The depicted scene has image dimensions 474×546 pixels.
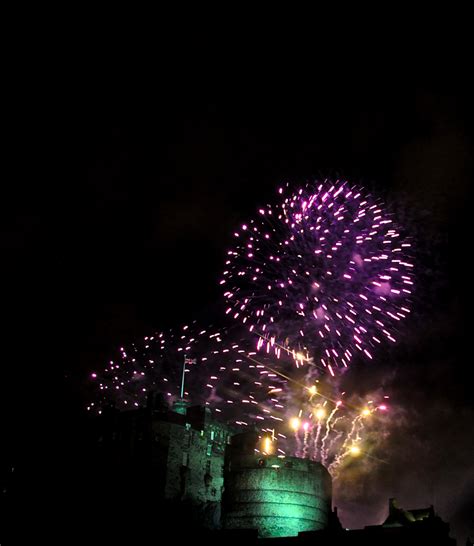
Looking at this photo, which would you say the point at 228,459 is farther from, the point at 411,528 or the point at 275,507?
the point at 411,528

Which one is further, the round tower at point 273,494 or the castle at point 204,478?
the round tower at point 273,494

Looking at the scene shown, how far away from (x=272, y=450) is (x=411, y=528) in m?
19.7

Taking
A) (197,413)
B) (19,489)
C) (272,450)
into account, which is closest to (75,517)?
(19,489)

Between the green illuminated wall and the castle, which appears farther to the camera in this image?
the green illuminated wall

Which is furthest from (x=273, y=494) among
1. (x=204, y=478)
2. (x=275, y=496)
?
(x=204, y=478)

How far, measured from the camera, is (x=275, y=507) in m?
52.1

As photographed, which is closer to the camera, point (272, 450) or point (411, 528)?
point (411, 528)

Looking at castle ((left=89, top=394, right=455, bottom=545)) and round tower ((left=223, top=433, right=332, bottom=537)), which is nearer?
castle ((left=89, top=394, right=455, bottom=545))

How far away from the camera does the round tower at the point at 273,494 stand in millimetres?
51750

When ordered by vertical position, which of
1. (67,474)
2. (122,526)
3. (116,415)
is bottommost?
(122,526)

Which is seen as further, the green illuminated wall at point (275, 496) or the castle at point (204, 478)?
the green illuminated wall at point (275, 496)

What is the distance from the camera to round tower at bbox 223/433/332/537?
170 ft

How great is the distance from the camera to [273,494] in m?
52.4

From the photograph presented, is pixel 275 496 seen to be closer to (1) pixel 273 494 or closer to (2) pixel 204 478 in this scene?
(1) pixel 273 494
